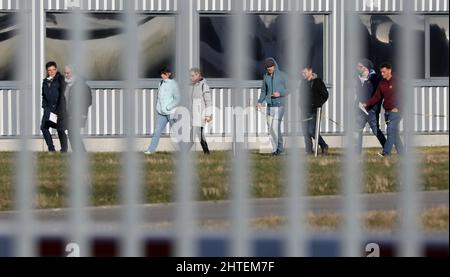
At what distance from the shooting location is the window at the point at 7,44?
5615 millimetres

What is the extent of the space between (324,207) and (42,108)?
99.9 inches

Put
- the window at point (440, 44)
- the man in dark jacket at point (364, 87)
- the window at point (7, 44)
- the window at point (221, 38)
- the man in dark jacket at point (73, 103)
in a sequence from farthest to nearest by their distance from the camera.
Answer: the window at point (221, 38)
the window at point (440, 44)
the window at point (7, 44)
the man in dark jacket at point (364, 87)
the man in dark jacket at point (73, 103)

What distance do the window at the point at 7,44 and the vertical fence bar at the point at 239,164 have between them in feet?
2.90

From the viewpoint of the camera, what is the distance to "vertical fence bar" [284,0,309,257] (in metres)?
5.23

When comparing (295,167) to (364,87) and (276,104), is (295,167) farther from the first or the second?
(276,104)

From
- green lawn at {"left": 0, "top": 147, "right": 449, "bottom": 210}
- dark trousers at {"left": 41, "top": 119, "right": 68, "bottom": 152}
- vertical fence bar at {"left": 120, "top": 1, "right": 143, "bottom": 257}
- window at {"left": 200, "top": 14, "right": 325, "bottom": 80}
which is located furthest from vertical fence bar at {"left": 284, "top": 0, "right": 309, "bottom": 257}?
window at {"left": 200, "top": 14, "right": 325, "bottom": 80}

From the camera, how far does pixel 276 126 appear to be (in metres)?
5.95

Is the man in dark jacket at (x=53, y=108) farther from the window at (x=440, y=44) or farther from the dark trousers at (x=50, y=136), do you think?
the window at (x=440, y=44)

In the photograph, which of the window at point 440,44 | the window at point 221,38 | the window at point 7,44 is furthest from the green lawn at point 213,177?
the window at point 221,38

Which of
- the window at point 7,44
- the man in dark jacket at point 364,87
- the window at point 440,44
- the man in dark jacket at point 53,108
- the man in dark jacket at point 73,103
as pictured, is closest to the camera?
the man in dark jacket at point 73,103

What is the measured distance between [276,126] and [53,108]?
157 cm

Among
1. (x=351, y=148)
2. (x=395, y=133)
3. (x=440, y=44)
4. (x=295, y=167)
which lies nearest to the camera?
(x=295, y=167)

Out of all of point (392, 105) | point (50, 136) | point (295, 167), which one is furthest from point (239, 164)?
point (50, 136)
